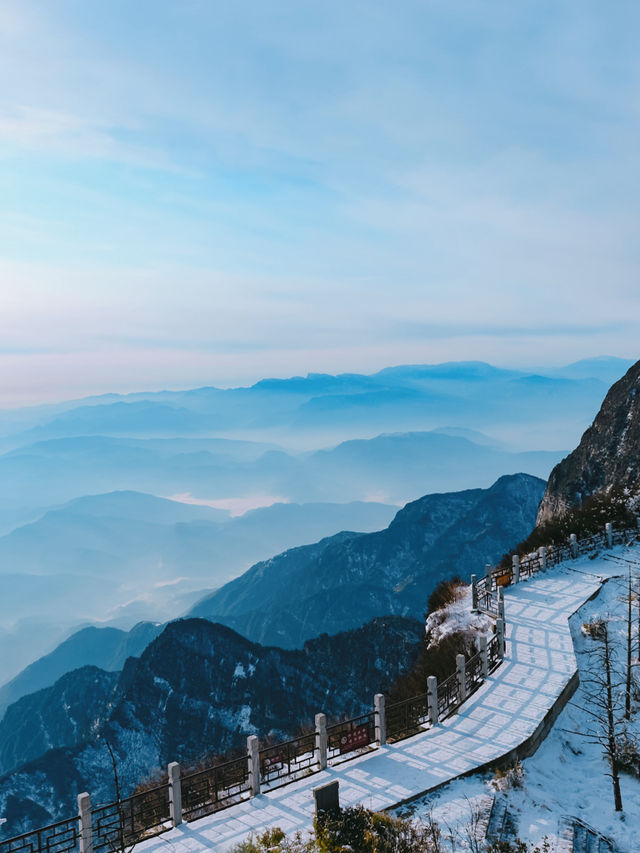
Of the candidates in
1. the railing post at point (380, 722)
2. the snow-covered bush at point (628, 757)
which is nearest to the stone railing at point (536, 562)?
the snow-covered bush at point (628, 757)

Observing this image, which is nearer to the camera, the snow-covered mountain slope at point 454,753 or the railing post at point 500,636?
the snow-covered mountain slope at point 454,753

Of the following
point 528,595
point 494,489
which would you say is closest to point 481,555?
point 494,489

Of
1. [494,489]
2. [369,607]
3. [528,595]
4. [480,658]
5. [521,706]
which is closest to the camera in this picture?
[521,706]

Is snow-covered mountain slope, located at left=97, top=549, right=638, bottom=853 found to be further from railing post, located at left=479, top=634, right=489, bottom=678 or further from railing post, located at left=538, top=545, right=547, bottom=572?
railing post, located at left=538, top=545, right=547, bottom=572

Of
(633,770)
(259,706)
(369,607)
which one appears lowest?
(369,607)

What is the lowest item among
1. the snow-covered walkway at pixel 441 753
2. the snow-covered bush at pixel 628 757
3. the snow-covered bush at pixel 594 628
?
the snow-covered bush at pixel 628 757

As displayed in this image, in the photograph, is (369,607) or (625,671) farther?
(369,607)

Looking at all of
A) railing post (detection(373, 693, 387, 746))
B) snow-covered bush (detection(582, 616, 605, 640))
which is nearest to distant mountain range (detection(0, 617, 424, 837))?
snow-covered bush (detection(582, 616, 605, 640))

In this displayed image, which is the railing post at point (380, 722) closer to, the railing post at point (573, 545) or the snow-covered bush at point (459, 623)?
the snow-covered bush at point (459, 623)

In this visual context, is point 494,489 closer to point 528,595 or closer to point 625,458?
point 625,458
